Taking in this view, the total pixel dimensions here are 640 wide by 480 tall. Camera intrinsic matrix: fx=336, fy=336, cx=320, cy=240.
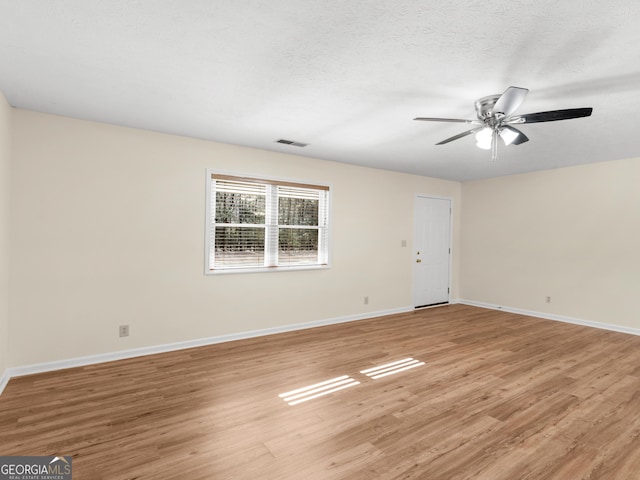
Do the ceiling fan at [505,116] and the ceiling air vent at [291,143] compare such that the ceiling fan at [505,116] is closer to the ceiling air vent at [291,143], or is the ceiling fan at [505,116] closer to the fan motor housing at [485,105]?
the fan motor housing at [485,105]

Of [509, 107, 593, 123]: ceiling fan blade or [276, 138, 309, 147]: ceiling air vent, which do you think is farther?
[276, 138, 309, 147]: ceiling air vent

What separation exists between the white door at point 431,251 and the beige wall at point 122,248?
216 cm

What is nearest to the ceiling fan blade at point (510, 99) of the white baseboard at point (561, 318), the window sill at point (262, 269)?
the window sill at point (262, 269)

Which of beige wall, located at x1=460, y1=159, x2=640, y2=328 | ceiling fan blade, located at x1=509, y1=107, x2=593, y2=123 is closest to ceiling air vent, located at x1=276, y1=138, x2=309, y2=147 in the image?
ceiling fan blade, located at x1=509, y1=107, x2=593, y2=123

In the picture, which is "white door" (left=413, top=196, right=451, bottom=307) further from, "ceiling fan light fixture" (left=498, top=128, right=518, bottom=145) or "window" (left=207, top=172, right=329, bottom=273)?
"ceiling fan light fixture" (left=498, top=128, right=518, bottom=145)

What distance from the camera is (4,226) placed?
294cm

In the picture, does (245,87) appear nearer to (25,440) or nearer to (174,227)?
(174,227)

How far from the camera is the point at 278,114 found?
10.4 feet

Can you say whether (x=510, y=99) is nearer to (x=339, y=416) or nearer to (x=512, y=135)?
(x=512, y=135)

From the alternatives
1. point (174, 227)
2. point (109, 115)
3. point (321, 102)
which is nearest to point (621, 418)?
point (321, 102)

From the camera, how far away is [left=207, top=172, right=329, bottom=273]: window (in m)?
4.23

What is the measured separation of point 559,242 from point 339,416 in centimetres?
498

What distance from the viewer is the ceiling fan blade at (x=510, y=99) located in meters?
2.15

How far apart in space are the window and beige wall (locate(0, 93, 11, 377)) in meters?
1.82
